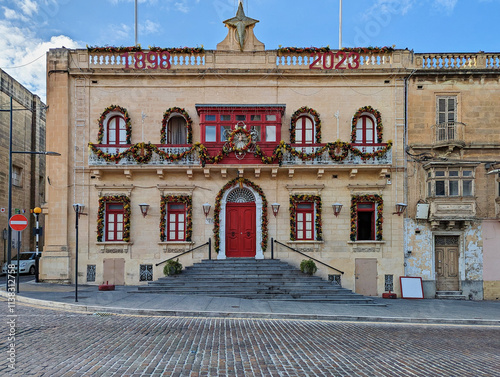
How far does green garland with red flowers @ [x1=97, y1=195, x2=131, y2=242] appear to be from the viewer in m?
20.6

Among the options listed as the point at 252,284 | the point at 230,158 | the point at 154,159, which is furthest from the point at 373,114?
the point at 154,159

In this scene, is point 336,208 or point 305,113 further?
point 305,113

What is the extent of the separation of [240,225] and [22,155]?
19.0m

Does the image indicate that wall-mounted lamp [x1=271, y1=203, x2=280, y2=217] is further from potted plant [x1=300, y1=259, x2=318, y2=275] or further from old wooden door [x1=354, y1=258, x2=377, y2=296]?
old wooden door [x1=354, y1=258, x2=377, y2=296]

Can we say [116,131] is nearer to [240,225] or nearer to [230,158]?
[230,158]

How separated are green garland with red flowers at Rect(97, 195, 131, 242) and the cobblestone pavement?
26.5ft

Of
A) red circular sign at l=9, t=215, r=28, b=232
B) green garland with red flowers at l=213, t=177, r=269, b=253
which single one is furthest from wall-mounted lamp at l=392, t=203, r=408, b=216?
red circular sign at l=9, t=215, r=28, b=232

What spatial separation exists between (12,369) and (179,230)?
13.9 metres

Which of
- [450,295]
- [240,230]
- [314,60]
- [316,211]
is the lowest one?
[450,295]

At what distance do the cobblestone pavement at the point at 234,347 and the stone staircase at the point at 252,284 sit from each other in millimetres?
4832

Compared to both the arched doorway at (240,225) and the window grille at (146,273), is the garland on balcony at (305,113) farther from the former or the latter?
the window grille at (146,273)

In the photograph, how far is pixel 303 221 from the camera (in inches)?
829

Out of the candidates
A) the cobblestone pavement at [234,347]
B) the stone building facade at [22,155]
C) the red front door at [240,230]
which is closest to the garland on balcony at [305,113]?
the red front door at [240,230]

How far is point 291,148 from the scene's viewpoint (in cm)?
2042
